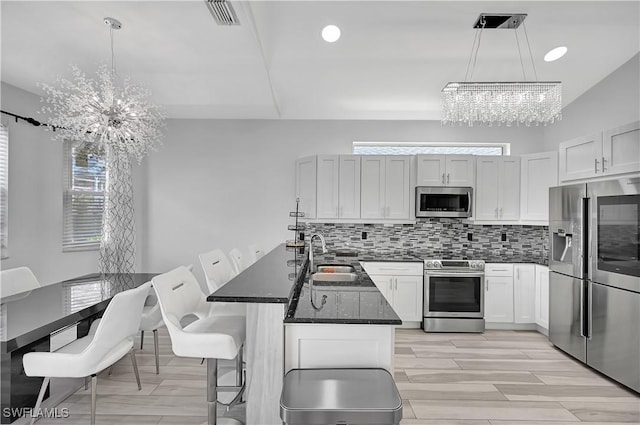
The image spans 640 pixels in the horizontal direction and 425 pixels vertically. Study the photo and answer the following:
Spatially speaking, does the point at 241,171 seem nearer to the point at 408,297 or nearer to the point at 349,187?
the point at 349,187

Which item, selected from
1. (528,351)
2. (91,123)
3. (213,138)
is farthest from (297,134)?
(528,351)

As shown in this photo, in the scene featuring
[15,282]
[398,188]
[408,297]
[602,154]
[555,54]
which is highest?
[555,54]

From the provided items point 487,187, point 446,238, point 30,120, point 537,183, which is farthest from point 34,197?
point 537,183

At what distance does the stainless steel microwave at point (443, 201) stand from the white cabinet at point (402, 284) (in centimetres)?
70

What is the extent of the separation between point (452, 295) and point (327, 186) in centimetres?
203

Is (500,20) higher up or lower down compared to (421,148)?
higher up

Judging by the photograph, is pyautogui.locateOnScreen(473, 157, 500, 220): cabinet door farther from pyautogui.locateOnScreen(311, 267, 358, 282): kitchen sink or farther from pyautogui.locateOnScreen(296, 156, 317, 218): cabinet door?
Answer: pyautogui.locateOnScreen(311, 267, 358, 282): kitchen sink

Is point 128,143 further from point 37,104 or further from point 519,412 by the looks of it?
point 519,412

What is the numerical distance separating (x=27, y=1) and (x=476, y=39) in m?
3.84

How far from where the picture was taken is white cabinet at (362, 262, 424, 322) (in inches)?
175

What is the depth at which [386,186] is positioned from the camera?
4695mm

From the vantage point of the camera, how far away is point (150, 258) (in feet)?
16.4

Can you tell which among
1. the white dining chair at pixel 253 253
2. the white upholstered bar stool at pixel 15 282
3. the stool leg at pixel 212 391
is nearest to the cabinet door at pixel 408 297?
the white dining chair at pixel 253 253

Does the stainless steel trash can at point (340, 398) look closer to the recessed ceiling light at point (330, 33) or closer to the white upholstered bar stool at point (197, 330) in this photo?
the white upholstered bar stool at point (197, 330)
